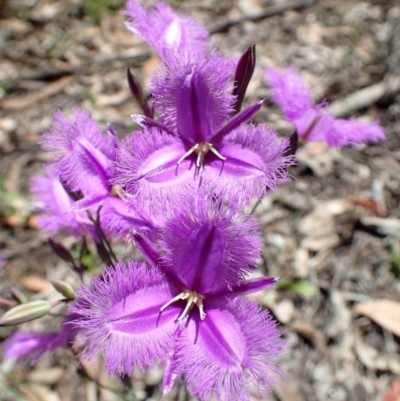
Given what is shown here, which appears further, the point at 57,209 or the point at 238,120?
the point at 57,209

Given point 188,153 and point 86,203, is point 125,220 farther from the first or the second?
point 188,153

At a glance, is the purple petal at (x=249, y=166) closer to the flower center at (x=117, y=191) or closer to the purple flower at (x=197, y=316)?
the purple flower at (x=197, y=316)

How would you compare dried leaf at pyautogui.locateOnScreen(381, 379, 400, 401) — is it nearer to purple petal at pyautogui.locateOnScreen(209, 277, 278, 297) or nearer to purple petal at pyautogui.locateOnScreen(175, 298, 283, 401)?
purple petal at pyautogui.locateOnScreen(175, 298, 283, 401)

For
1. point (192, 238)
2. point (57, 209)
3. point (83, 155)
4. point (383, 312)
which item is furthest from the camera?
point (383, 312)

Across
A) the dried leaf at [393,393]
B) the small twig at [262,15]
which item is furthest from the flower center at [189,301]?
the small twig at [262,15]

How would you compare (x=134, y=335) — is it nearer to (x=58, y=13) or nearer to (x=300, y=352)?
(x=300, y=352)

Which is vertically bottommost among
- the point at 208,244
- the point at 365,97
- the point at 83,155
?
the point at 365,97

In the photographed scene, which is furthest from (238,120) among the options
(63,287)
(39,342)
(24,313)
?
(39,342)
